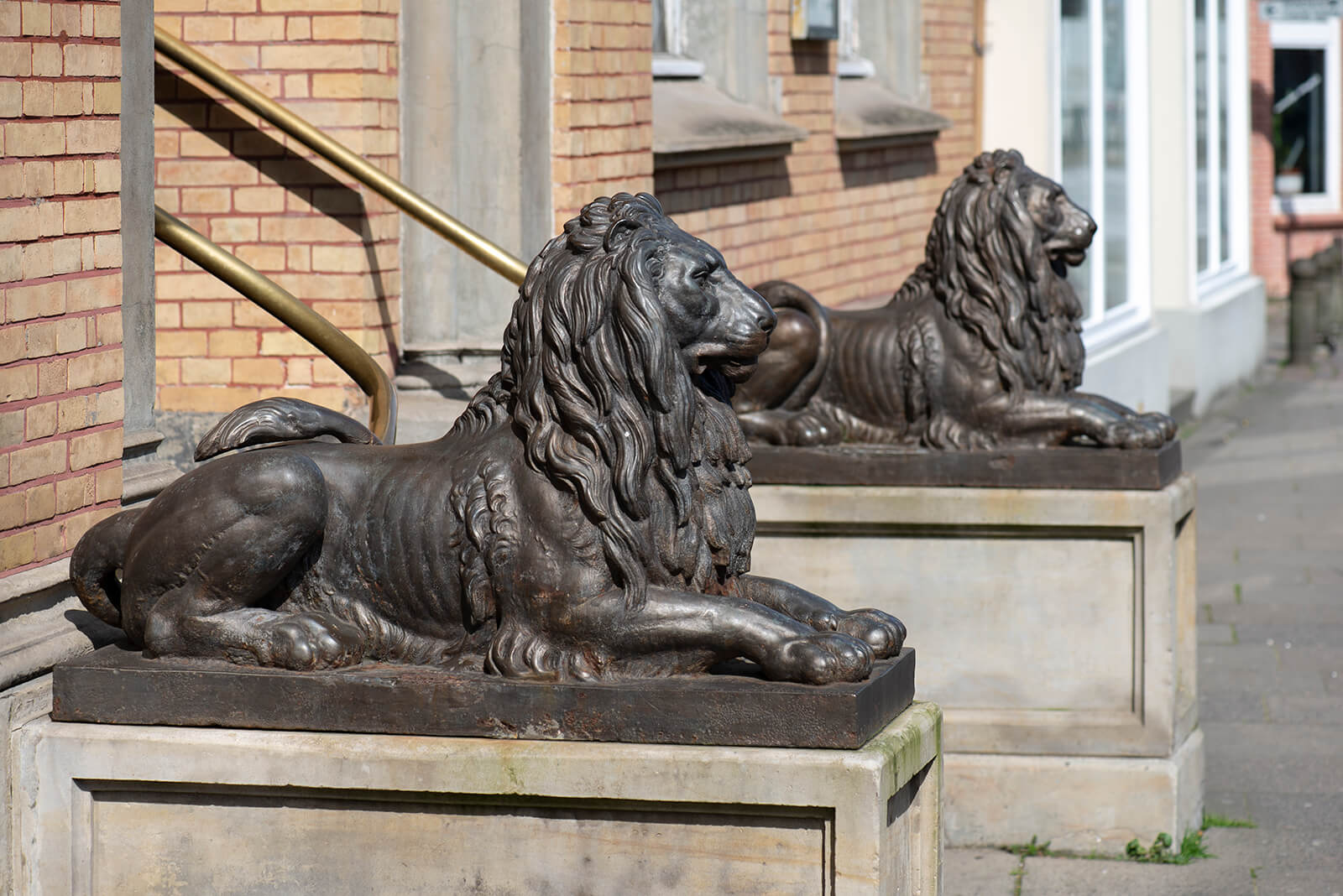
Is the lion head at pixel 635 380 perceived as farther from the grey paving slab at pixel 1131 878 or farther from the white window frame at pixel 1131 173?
the white window frame at pixel 1131 173

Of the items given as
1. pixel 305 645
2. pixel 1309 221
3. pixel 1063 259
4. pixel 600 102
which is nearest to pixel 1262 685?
pixel 1063 259

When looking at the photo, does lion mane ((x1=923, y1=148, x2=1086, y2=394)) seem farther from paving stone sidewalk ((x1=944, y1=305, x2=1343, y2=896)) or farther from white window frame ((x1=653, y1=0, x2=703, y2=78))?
white window frame ((x1=653, y1=0, x2=703, y2=78))

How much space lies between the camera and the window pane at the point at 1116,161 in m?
13.5

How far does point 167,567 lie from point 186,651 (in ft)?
0.50

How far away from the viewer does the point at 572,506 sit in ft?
10.9

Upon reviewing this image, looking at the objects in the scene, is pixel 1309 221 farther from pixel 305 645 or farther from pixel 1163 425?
pixel 305 645

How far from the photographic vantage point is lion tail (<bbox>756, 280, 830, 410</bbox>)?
6137 mm

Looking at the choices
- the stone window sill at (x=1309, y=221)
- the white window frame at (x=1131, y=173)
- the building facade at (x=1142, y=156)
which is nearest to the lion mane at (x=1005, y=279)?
the building facade at (x=1142, y=156)

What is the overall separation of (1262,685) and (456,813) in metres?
5.27

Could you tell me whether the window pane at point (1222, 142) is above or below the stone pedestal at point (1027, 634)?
above

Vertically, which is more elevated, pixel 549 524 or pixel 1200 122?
pixel 1200 122

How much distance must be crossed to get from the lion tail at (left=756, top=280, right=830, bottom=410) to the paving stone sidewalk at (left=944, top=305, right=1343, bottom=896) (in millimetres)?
1478

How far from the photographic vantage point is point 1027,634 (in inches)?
233

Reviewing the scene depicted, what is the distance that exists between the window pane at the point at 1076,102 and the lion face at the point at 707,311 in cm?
966
